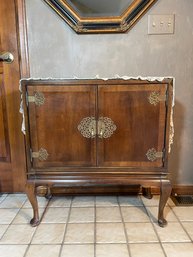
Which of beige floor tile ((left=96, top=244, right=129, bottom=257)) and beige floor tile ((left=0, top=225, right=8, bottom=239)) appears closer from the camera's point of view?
beige floor tile ((left=96, top=244, right=129, bottom=257))

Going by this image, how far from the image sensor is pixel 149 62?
4.93 ft

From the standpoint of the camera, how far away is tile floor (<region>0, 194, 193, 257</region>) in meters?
1.11

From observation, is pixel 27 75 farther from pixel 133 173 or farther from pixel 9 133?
pixel 133 173

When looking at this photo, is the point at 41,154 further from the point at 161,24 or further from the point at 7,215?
the point at 161,24

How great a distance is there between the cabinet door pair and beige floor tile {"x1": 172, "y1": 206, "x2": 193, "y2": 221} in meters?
0.44

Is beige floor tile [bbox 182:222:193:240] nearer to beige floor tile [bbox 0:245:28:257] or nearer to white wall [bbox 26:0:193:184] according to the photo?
white wall [bbox 26:0:193:184]

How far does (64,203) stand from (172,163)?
84cm

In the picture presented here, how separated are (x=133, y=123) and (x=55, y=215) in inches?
31.1

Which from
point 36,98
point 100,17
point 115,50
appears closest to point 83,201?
point 36,98

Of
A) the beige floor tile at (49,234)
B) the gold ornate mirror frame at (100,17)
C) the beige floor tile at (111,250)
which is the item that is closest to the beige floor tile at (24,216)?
the beige floor tile at (49,234)

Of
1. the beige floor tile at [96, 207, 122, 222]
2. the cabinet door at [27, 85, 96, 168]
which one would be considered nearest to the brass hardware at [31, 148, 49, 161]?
the cabinet door at [27, 85, 96, 168]

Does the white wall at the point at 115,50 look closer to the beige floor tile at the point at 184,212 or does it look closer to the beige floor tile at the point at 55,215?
the beige floor tile at the point at 184,212

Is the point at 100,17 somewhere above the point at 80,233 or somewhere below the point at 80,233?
above

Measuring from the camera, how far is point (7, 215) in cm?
143
